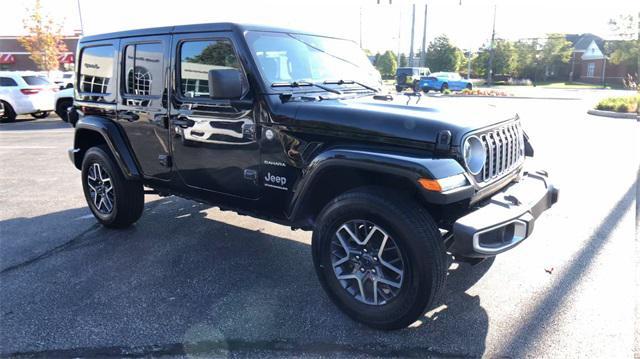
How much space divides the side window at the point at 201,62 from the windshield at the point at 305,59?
0.24m

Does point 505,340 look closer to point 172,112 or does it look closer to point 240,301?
point 240,301

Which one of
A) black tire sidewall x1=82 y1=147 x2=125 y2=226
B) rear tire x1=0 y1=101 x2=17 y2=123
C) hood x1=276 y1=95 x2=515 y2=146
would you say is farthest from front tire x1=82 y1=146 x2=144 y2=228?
rear tire x1=0 y1=101 x2=17 y2=123

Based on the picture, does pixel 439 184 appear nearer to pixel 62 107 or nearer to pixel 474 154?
pixel 474 154

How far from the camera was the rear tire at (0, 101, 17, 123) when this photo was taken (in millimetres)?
16125

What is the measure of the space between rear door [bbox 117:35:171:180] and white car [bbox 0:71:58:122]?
46.0 feet

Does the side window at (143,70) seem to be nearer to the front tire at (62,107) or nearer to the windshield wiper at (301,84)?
the windshield wiper at (301,84)

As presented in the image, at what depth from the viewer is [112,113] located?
4.83 metres

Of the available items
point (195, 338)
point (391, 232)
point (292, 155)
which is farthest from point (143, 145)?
point (391, 232)

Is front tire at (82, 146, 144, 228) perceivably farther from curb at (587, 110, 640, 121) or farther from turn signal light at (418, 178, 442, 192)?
curb at (587, 110, 640, 121)

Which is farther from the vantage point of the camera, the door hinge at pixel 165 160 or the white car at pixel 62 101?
the white car at pixel 62 101

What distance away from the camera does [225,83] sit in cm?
338

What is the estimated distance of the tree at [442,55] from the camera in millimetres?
53875

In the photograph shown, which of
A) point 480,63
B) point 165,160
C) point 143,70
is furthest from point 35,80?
point 480,63

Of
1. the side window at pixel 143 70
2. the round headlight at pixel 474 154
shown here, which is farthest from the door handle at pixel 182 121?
the round headlight at pixel 474 154
